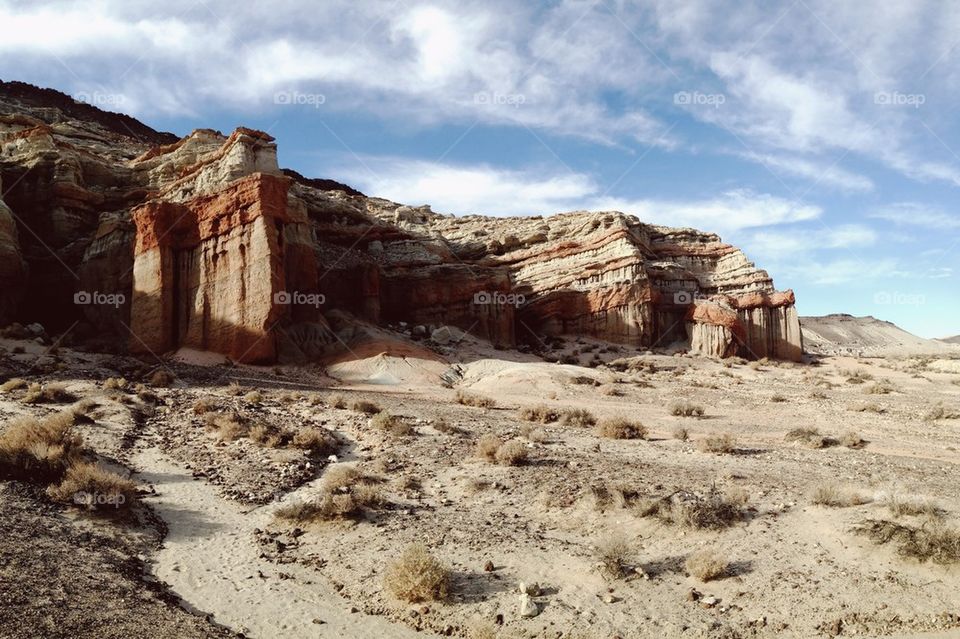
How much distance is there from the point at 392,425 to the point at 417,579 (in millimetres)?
7514

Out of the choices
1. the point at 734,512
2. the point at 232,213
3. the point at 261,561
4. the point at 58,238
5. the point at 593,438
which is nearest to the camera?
the point at 261,561

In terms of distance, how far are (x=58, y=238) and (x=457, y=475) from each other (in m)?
32.0

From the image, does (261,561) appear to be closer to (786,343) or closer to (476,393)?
(476,393)

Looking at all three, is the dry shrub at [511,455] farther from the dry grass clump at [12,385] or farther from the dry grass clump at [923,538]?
the dry grass clump at [12,385]

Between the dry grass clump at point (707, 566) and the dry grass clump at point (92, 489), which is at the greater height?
the dry grass clump at point (92, 489)

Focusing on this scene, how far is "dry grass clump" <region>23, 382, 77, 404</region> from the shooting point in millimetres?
14791

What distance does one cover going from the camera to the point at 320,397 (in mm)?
18734

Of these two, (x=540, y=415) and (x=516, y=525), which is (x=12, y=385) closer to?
(x=540, y=415)

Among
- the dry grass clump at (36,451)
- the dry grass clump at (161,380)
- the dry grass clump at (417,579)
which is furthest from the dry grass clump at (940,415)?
the dry grass clump at (161,380)

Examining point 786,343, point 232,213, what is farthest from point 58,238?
point 786,343

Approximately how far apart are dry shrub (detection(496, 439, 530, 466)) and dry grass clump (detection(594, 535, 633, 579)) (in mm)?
3863

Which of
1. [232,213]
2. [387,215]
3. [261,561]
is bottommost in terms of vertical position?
[261,561]

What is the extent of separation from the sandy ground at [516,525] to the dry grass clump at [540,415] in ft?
2.41

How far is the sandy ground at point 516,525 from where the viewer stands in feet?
22.0
